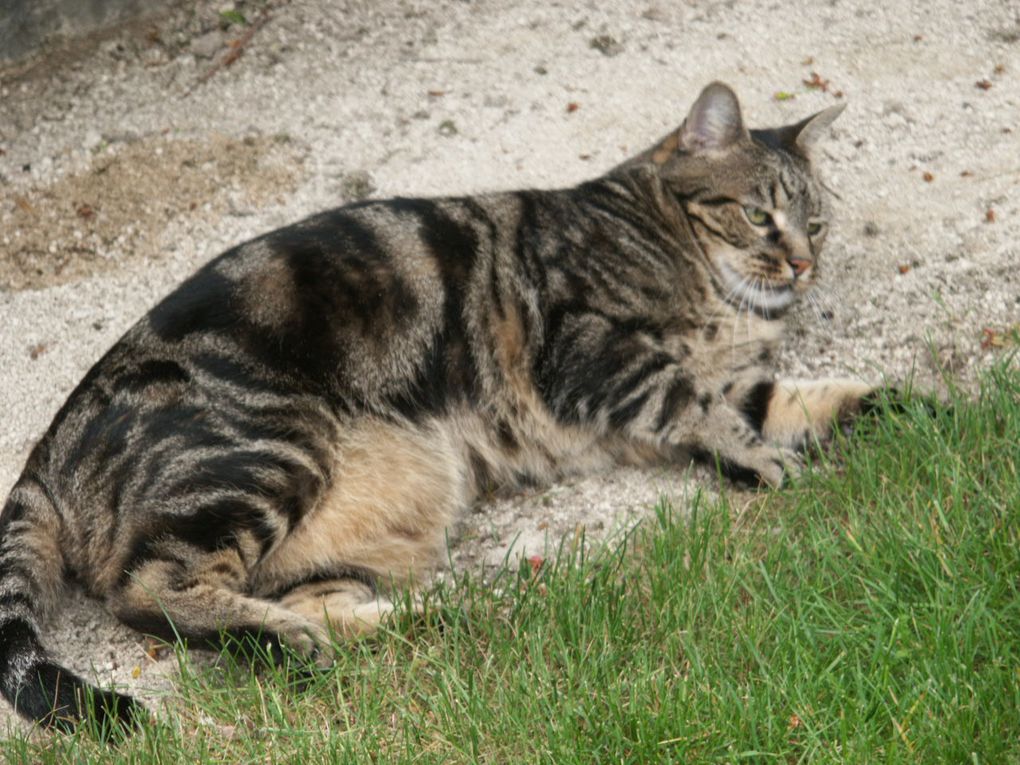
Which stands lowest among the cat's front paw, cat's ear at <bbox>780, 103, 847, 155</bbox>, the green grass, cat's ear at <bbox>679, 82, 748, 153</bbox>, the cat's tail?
the cat's front paw

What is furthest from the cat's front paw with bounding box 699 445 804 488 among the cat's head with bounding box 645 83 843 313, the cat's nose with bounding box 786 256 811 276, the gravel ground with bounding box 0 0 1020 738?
the cat's nose with bounding box 786 256 811 276

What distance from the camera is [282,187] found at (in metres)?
5.69

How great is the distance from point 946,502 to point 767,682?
37.5 inches

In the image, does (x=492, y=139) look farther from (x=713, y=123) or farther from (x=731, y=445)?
(x=731, y=445)

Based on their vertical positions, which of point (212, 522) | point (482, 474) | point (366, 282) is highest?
point (366, 282)

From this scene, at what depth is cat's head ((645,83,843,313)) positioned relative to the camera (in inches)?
183

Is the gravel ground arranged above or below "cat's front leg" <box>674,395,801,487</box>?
above

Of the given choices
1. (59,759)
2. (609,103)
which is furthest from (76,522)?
(609,103)

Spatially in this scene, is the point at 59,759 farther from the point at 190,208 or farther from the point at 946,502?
the point at 190,208

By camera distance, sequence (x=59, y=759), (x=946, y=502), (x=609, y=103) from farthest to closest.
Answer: (x=609, y=103)
(x=946, y=502)
(x=59, y=759)

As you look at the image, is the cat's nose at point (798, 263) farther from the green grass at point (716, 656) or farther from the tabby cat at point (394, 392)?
the green grass at point (716, 656)

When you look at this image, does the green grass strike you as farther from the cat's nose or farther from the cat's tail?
the cat's nose

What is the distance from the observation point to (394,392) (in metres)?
4.16

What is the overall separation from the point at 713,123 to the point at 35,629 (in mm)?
2870
